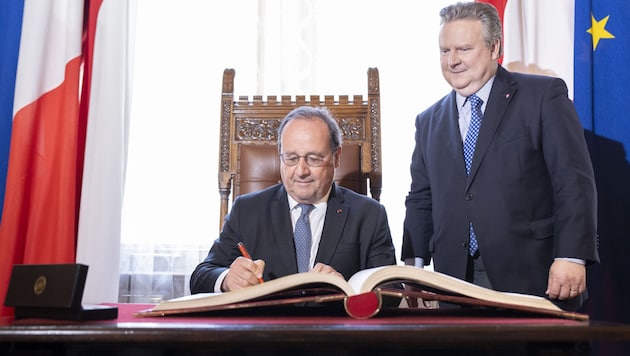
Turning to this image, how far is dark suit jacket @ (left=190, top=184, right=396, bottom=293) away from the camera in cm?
183

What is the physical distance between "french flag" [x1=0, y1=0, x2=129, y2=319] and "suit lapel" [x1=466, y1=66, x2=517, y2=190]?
1.56 meters

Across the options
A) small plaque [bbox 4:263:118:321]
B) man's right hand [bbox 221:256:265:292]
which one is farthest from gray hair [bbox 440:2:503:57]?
small plaque [bbox 4:263:118:321]

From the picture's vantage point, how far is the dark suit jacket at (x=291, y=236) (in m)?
1.83

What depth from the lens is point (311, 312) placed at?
1.10 meters

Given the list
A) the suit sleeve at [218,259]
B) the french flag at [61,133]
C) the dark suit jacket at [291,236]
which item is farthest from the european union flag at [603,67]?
the french flag at [61,133]

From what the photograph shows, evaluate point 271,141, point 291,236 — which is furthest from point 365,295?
point 271,141

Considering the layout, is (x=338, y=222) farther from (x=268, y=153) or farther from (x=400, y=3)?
(x=400, y=3)

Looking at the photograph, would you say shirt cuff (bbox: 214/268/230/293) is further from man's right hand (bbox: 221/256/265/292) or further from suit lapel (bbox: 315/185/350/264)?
suit lapel (bbox: 315/185/350/264)

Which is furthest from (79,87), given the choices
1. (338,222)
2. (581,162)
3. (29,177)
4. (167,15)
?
(581,162)

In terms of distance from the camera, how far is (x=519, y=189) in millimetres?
1835

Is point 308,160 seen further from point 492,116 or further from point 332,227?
point 492,116

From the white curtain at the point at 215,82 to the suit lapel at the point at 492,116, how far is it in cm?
111

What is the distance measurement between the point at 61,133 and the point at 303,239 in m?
1.34

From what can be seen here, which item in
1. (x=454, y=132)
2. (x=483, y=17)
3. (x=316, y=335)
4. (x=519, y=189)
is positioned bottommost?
(x=316, y=335)
